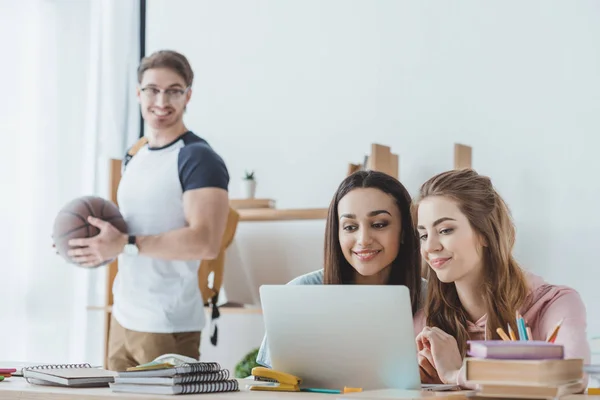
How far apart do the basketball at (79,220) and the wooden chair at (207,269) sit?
34.8 inches

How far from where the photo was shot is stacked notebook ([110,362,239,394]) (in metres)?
1.58

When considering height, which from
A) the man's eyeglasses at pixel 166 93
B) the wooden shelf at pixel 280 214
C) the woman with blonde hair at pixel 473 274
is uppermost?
the man's eyeglasses at pixel 166 93

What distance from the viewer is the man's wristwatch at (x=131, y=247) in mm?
2746

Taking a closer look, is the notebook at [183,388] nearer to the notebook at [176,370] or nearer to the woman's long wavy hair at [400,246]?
the notebook at [176,370]

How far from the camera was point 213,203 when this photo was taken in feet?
9.03

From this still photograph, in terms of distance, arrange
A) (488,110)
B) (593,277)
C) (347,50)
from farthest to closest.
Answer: (347,50) < (488,110) < (593,277)

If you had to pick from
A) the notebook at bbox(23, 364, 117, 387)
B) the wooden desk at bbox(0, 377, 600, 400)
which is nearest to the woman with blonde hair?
the wooden desk at bbox(0, 377, 600, 400)

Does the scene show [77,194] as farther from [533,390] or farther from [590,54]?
[533,390]

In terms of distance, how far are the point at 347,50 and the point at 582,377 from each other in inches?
113

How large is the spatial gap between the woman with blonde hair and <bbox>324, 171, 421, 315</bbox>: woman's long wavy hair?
179 millimetres

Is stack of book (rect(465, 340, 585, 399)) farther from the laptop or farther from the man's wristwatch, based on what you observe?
A: the man's wristwatch

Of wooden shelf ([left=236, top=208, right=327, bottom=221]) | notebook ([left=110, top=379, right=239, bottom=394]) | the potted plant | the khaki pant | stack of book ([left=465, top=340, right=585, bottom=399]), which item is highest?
the potted plant

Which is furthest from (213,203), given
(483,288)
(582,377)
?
(582,377)

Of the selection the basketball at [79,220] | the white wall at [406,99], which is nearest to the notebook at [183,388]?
the basketball at [79,220]
